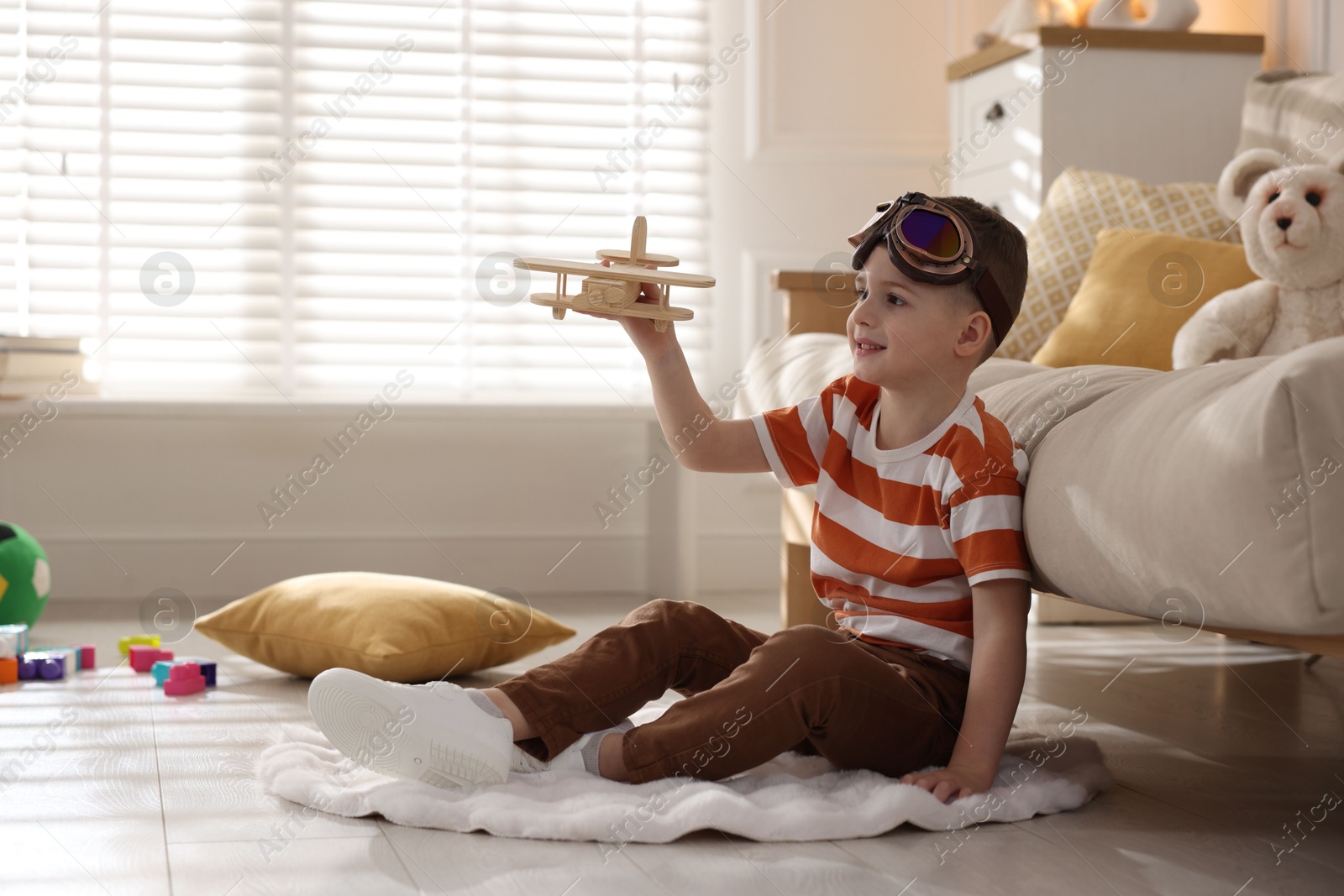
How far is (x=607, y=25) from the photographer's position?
270 cm

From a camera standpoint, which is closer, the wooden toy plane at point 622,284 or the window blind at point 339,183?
the wooden toy plane at point 622,284

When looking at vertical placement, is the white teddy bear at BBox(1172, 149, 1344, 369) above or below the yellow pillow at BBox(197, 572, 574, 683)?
above

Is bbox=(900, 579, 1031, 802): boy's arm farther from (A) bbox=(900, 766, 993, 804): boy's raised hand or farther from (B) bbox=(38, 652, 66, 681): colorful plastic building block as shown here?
(B) bbox=(38, 652, 66, 681): colorful plastic building block

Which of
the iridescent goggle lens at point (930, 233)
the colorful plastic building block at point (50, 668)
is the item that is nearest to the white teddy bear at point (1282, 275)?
the iridescent goggle lens at point (930, 233)

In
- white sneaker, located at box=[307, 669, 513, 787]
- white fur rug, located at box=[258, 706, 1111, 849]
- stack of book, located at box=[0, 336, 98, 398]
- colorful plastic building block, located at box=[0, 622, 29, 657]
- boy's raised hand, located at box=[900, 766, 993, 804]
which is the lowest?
colorful plastic building block, located at box=[0, 622, 29, 657]

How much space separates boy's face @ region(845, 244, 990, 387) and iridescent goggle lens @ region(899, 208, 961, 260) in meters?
0.03

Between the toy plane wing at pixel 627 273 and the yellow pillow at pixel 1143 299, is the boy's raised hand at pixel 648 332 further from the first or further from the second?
the yellow pillow at pixel 1143 299

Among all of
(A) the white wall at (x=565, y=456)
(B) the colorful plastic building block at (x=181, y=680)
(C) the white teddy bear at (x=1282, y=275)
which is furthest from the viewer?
(A) the white wall at (x=565, y=456)

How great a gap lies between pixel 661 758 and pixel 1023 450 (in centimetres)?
41

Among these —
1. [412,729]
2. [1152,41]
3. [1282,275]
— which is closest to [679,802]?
[412,729]

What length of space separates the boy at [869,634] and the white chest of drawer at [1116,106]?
1.24m

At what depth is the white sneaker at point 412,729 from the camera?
981 mm

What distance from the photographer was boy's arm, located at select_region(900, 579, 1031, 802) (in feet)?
3.42

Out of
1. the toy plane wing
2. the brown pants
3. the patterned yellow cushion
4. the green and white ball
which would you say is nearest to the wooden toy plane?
the toy plane wing
